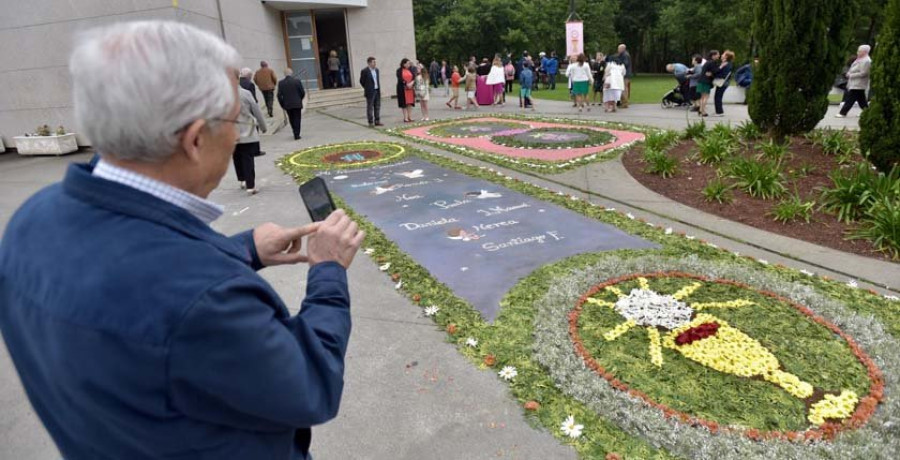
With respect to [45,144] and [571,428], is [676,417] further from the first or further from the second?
[45,144]

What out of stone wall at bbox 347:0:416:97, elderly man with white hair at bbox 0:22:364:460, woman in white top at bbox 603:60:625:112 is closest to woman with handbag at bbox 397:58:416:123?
woman in white top at bbox 603:60:625:112

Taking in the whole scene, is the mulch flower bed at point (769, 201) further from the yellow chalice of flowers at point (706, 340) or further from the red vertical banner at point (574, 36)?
the red vertical banner at point (574, 36)

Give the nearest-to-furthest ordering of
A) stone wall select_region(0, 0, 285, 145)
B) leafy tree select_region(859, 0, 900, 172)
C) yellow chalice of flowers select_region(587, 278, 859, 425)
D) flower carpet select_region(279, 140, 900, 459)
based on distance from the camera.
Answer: flower carpet select_region(279, 140, 900, 459), yellow chalice of flowers select_region(587, 278, 859, 425), leafy tree select_region(859, 0, 900, 172), stone wall select_region(0, 0, 285, 145)

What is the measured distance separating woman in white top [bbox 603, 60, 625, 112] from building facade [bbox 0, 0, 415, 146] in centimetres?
1053

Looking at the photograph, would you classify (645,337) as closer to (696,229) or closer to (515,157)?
(696,229)

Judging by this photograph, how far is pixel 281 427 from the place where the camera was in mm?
1194

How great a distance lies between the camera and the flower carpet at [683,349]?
2.62m

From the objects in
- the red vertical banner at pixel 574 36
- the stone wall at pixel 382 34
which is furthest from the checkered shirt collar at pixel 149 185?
the stone wall at pixel 382 34

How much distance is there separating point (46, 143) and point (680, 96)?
17363mm

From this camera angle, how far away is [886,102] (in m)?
5.93

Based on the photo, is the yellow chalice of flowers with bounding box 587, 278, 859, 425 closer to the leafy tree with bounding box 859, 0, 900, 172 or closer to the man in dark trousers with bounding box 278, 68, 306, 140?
the leafy tree with bounding box 859, 0, 900, 172

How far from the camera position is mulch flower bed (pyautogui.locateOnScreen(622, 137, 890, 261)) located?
5.30 meters

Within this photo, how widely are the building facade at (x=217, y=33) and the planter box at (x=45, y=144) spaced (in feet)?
2.50

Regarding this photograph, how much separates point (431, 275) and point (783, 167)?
5.37 m
